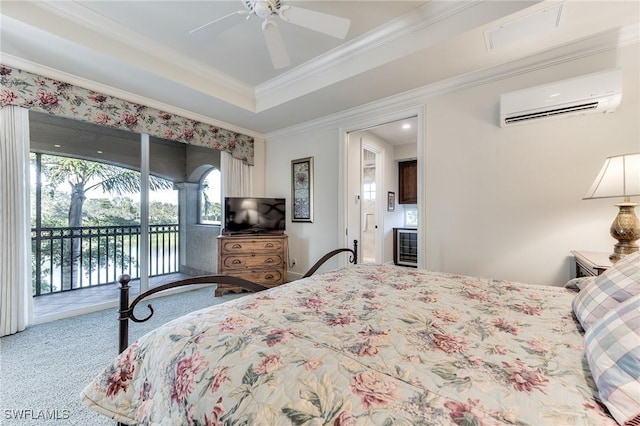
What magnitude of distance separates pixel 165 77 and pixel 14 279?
2.38 m

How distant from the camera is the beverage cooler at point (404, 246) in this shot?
532 centimetres

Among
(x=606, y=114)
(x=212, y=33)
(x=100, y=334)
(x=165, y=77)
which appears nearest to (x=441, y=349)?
(x=212, y=33)

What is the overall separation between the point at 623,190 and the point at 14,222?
4805 mm

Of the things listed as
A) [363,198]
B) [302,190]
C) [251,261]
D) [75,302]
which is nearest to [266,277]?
[251,261]

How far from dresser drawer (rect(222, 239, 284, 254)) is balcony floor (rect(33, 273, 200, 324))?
4.03 ft

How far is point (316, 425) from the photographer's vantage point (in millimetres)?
578

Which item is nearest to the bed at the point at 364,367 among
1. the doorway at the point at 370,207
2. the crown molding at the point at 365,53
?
the crown molding at the point at 365,53

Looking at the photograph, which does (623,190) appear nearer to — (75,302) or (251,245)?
(251,245)

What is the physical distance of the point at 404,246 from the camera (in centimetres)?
546

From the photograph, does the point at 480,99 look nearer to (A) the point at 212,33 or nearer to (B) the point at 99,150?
(A) the point at 212,33

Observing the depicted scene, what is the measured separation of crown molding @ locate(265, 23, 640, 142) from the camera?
1988mm

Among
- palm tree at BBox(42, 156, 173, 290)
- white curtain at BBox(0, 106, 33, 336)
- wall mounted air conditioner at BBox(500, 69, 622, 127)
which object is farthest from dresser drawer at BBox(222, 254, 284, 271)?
wall mounted air conditioner at BBox(500, 69, 622, 127)

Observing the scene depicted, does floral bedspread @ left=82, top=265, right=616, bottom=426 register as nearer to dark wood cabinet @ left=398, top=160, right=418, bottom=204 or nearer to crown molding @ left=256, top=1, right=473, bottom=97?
crown molding @ left=256, top=1, right=473, bottom=97

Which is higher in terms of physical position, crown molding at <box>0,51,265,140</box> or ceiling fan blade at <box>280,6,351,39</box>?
Answer: crown molding at <box>0,51,265,140</box>
